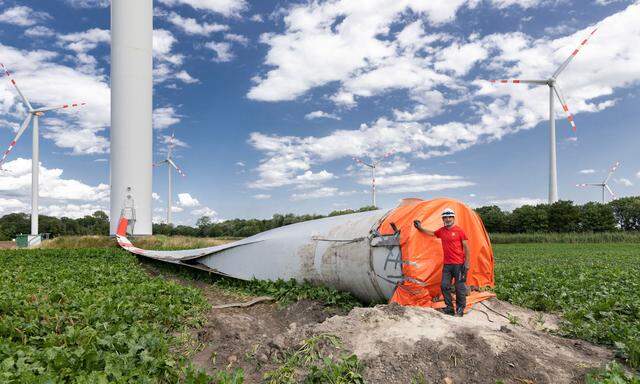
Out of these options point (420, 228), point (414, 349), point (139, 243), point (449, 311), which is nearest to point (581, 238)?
point (139, 243)

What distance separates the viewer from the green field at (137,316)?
5.47 meters

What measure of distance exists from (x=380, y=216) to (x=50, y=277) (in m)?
9.64

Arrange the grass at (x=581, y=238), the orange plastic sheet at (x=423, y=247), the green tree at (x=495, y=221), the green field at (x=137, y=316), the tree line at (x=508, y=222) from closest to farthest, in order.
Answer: the green field at (x=137, y=316)
the orange plastic sheet at (x=423, y=247)
the grass at (x=581, y=238)
the tree line at (x=508, y=222)
the green tree at (x=495, y=221)

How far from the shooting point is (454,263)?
28.1 feet

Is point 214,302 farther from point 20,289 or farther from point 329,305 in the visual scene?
point 20,289

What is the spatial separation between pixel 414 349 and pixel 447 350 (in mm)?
427

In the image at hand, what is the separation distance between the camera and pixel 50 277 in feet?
42.0

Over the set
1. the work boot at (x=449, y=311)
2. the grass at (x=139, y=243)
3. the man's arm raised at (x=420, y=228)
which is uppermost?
the man's arm raised at (x=420, y=228)

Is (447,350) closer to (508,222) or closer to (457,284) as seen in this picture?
(457,284)

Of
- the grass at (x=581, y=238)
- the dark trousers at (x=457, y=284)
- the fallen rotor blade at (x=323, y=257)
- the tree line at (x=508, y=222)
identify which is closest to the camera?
the dark trousers at (x=457, y=284)

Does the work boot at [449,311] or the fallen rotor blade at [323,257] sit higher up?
the fallen rotor blade at [323,257]

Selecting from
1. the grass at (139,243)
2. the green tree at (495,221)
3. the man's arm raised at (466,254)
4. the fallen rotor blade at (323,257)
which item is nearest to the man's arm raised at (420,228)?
the fallen rotor blade at (323,257)

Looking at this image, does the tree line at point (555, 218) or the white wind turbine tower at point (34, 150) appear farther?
the tree line at point (555, 218)

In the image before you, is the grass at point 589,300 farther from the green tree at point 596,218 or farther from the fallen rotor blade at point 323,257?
the green tree at point 596,218
